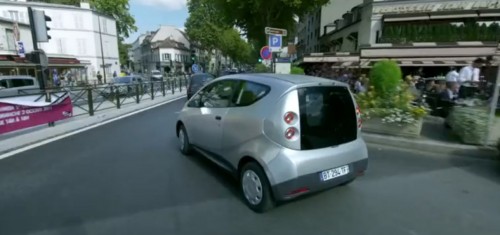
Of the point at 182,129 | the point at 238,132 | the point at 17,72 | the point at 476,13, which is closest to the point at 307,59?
the point at 476,13

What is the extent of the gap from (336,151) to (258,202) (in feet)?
3.52

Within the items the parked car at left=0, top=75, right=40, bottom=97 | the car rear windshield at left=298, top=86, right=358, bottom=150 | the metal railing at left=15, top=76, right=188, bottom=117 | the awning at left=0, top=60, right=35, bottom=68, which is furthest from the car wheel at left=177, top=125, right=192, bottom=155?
the awning at left=0, top=60, right=35, bottom=68

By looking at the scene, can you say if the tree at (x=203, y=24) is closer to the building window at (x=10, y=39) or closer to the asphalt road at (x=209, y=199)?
the building window at (x=10, y=39)

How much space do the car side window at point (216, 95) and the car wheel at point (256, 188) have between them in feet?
3.19

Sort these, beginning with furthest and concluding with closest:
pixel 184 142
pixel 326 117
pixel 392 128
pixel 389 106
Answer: pixel 389 106 → pixel 392 128 → pixel 184 142 → pixel 326 117

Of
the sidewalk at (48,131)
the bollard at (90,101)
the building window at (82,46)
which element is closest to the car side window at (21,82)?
the sidewalk at (48,131)

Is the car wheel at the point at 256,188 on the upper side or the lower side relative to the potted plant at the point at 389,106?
lower

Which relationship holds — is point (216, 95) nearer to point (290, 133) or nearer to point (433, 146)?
point (290, 133)

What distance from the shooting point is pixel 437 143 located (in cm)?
570

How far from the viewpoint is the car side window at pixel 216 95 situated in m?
4.19

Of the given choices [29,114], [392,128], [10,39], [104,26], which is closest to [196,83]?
[29,114]

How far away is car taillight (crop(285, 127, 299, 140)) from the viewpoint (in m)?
3.19

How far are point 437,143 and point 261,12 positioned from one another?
18.5 metres

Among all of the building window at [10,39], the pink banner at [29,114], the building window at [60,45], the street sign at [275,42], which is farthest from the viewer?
the building window at [60,45]
